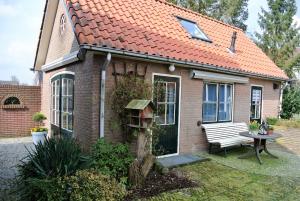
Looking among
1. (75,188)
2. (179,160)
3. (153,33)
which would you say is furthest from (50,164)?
(153,33)

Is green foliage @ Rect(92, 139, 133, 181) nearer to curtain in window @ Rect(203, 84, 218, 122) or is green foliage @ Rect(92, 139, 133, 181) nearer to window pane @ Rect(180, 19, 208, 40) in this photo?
curtain in window @ Rect(203, 84, 218, 122)

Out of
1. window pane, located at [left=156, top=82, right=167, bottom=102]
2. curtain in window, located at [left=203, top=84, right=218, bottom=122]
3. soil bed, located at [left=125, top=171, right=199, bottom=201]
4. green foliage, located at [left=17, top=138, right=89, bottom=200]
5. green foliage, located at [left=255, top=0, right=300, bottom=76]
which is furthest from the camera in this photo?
green foliage, located at [left=255, top=0, right=300, bottom=76]

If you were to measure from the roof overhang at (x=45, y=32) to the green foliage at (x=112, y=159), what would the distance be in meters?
6.30

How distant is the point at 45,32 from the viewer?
1076cm

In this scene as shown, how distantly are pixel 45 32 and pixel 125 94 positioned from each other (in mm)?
6143

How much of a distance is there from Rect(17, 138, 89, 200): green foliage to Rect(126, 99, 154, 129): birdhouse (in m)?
1.47

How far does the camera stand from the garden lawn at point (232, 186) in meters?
5.30

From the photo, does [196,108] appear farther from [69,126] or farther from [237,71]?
[69,126]

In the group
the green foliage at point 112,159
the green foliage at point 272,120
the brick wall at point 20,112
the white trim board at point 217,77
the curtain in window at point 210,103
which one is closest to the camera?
the green foliage at point 112,159

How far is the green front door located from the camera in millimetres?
7627

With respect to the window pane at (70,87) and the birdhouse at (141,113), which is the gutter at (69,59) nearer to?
the window pane at (70,87)

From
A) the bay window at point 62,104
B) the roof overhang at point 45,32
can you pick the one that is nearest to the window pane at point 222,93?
the bay window at point 62,104

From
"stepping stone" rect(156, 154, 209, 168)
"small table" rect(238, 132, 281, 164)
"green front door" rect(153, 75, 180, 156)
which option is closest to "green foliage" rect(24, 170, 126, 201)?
"stepping stone" rect(156, 154, 209, 168)

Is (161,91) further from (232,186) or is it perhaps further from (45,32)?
(45,32)
